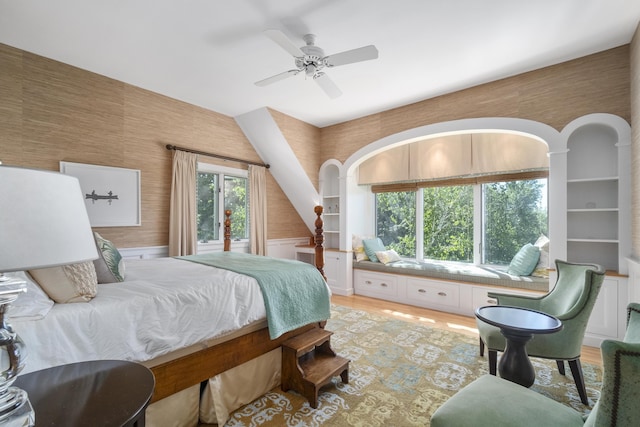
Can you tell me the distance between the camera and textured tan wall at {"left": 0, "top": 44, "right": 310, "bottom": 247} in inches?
106

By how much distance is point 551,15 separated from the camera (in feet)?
7.52

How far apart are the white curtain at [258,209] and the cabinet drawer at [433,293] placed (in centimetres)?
235

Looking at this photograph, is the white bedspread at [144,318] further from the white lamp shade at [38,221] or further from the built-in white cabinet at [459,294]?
the built-in white cabinet at [459,294]

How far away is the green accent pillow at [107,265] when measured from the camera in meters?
1.85

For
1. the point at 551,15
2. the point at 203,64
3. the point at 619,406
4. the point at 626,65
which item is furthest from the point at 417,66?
the point at 619,406

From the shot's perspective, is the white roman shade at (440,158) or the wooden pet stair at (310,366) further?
the white roman shade at (440,158)

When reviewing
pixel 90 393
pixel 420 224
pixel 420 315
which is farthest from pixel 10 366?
pixel 420 224

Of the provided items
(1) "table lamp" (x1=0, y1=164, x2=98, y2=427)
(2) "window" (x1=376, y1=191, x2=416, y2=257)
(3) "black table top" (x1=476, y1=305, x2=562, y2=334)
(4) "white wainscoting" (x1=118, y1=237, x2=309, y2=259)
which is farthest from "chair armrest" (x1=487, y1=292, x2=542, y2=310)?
(4) "white wainscoting" (x1=118, y1=237, x2=309, y2=259)

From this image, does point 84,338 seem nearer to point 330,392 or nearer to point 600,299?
point 330,392

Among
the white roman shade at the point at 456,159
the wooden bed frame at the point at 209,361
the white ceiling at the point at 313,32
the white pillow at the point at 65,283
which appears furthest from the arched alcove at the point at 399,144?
the white pillow at the point at 65,283

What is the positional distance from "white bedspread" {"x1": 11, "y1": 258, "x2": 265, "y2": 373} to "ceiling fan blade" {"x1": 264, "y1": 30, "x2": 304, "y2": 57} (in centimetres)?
176

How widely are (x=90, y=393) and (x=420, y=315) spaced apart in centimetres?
358

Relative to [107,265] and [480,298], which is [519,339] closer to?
[480,298]

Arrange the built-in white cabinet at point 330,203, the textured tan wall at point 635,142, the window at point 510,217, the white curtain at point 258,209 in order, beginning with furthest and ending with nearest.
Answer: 1. the built-in white cabinet at point 330,203
2. the white curtain at point 258,209
3. the window at point 510,217
4. the textured tan wall at point 635,142
